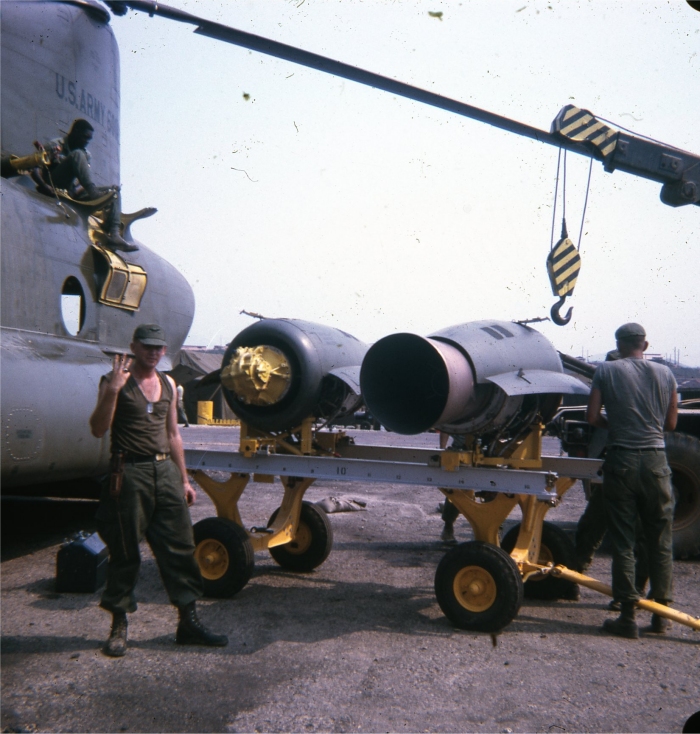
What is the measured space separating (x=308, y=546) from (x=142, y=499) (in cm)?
230

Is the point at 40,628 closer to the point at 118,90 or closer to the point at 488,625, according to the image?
the point at 488,625

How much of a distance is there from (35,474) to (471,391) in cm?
357

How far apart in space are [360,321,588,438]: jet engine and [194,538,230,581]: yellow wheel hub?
1.55m

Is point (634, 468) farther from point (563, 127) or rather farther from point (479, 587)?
point (563, 127)

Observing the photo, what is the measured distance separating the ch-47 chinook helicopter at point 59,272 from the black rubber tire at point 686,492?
5566 millimetres

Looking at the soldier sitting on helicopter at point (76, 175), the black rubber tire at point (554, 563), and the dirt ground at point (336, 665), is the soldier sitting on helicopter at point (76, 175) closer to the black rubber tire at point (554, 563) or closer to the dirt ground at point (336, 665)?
the dirt ground at point (336, 665)

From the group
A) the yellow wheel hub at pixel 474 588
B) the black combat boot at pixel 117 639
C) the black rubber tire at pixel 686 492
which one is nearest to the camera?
the black combat boot at pixel 117 639

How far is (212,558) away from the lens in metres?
5.22

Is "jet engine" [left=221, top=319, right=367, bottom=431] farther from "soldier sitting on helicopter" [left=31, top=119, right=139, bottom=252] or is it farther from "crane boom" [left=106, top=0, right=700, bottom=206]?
"soldier sitting on helicopter" [left=31, top=119, right=139, bottom=252]

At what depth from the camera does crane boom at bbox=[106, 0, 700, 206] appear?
6141mm

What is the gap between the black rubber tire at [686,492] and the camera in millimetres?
6734

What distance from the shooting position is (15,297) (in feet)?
19.7

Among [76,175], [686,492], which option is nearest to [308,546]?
[686,492]

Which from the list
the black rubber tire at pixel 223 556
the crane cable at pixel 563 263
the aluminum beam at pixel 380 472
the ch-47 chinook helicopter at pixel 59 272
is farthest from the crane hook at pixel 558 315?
the ch-47 chinook helicopter at pixel 59 272
